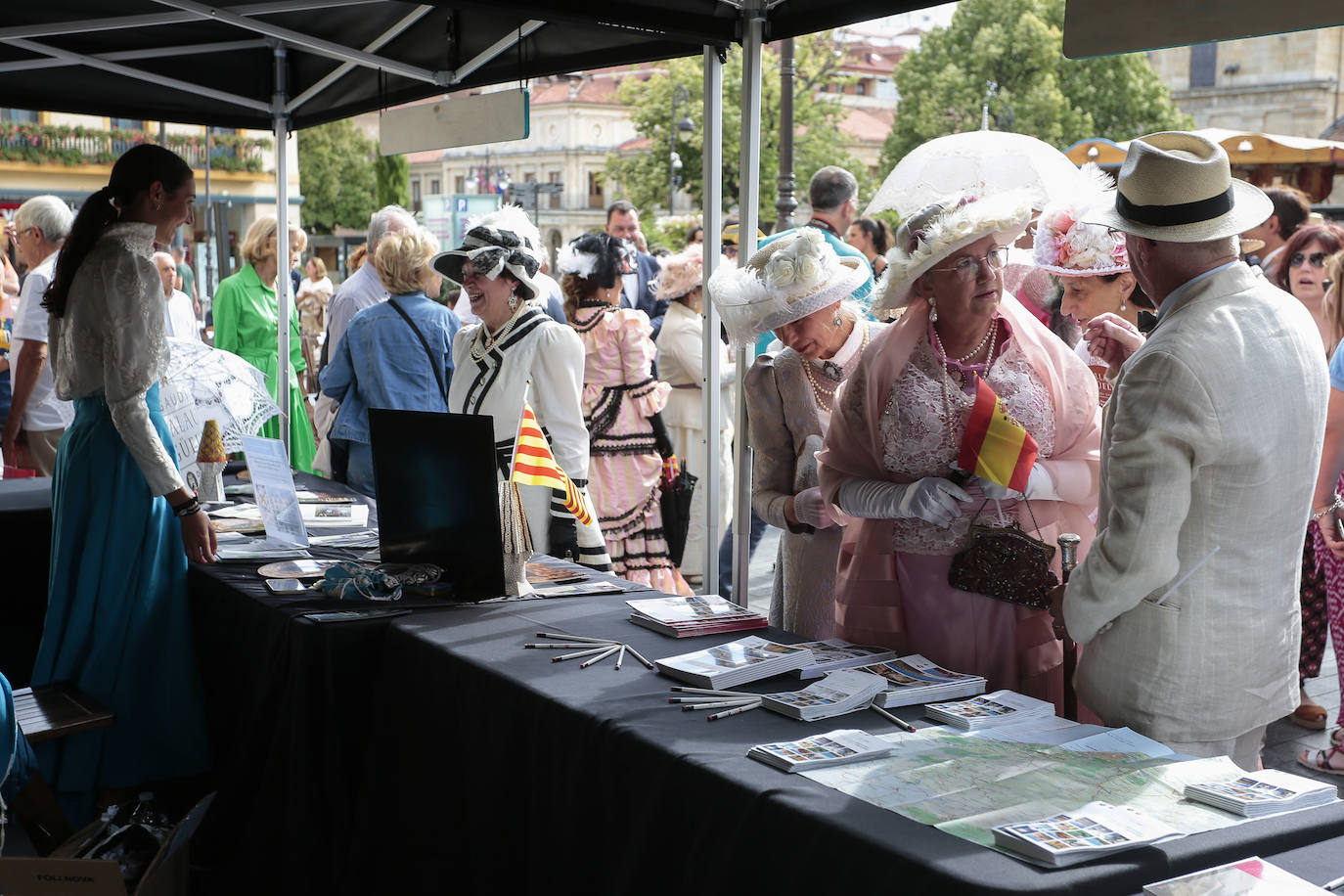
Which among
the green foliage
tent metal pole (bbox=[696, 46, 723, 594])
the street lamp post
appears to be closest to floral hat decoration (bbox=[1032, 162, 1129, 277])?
tent metal pole (bbox=[696, 46, 723, 594])

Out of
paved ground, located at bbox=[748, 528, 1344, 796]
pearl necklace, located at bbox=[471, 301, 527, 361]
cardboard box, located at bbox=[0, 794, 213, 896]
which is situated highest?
pearl necklace, located at bbox=[471, 301, 527, 361]

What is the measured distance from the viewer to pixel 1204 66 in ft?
164

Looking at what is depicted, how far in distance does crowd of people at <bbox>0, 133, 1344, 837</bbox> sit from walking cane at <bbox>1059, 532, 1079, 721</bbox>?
0.03 meters

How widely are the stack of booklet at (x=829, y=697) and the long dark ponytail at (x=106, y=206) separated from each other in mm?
2153

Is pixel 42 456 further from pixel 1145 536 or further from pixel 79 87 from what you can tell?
pixel 1145 536

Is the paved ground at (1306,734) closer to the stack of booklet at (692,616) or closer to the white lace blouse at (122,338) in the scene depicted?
the stack of booklet at (692,616)

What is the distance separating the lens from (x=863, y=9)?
3.02m

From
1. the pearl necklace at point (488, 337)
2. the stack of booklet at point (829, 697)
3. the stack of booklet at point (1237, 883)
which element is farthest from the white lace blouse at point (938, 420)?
the pearl necklace at point (488, 337)

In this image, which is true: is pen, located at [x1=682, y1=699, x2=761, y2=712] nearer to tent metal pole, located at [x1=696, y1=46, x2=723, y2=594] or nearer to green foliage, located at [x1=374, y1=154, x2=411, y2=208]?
tent metal pole, located at [x1=696, y1=46, x2=723, y2=594]

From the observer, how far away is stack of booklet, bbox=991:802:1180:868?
1.45 meters

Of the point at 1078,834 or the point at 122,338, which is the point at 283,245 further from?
the point at 1078,834

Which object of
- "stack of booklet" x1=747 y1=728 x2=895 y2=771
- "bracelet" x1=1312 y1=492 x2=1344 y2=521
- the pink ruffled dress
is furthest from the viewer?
the pink ruffled dress

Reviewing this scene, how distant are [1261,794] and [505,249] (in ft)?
8.72

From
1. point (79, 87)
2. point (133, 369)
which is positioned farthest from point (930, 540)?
point (79, 87)
